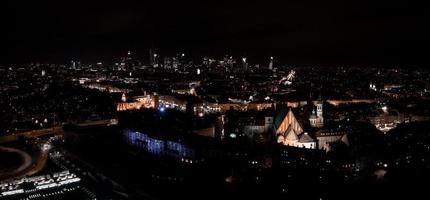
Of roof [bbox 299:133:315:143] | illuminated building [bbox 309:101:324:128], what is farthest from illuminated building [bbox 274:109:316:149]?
illuminated building [bbox 309:101:324:128]

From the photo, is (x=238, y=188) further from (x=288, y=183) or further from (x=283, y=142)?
(x=283, y=142)

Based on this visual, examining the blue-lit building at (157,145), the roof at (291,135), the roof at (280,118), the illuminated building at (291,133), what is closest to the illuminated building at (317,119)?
the roof at (280,118)

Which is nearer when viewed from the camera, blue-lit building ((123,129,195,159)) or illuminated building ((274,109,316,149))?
blue-lit building ((123,129,195,159))

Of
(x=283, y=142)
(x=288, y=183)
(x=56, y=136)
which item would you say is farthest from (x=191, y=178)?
(x=56, y=136)

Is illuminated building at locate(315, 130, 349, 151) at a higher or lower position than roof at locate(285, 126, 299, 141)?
lower

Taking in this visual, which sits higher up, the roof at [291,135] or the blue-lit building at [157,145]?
the roof at [291,135]

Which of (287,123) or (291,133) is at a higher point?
(287,123)

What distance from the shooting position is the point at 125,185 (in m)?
19.7

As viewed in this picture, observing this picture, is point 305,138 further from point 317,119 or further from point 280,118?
point 317,119

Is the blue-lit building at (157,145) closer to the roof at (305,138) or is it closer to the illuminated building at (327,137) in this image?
the roof at (305,138)

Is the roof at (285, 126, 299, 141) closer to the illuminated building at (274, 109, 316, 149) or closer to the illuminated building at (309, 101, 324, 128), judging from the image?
the illuminated building at (274, 109, 316, 149)

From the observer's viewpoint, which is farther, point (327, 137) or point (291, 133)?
point (327, 137)

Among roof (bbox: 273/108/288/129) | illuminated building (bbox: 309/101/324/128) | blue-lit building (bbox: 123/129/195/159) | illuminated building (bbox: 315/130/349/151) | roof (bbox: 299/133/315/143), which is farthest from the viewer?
illuminated building (bbox: 309/101/324/128)

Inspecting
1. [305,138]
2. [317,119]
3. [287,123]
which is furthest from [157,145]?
[317,119]
